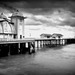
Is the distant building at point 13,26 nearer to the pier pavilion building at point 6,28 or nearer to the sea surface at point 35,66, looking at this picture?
the pier pavilion building at point 6,28

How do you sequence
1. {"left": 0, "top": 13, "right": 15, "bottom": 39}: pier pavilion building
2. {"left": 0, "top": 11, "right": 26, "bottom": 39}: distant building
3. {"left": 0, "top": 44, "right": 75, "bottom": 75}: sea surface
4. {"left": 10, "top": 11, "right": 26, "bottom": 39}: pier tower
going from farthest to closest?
{"left": 10, "top": 11, "right": 26, "bottom": 39}: pier tower → {"left": 0, "top": 11, "right": 26, "bottom": 39}: distant building → {"left": 0, "top": 13, "right": 15, "bottom": 39}: pier pavilion building → {"left": 0, "top": 44, "right": 75, "bottom": 75}: sea surface

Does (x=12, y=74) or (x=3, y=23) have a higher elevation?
(x=3, y=23)

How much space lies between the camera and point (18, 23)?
39.5m

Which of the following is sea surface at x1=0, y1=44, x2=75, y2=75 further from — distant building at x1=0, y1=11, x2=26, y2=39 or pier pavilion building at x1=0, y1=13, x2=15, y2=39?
distant building at x1=0, y1=11, x2=26, y2=39

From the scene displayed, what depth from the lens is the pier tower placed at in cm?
3944

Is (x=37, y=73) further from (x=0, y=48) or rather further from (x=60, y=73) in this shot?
(x=0, y=48)

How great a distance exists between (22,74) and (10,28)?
965 inches

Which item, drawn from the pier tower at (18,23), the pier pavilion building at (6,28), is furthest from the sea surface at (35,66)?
the pier tower at (18,23)

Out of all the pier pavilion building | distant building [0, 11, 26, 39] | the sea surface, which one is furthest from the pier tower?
the sea surface

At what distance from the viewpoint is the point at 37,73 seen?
16391mm

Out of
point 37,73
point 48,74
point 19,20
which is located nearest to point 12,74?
point 37,73

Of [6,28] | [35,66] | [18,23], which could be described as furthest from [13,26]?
[35,66]

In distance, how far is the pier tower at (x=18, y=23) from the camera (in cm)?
3944

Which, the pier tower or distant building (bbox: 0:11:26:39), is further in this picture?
the pier tower
